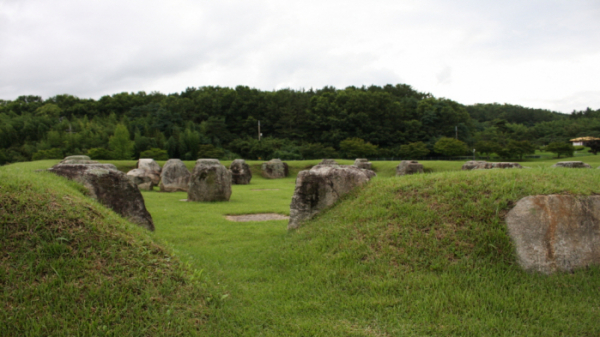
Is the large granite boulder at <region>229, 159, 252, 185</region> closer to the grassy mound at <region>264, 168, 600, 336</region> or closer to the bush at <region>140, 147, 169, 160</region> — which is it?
the grassy mound at <region>264, 168, 600, 336</region>

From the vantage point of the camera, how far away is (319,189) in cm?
695

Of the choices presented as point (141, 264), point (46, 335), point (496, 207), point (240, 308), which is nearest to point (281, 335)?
point (240, 308)

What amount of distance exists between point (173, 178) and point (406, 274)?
14.8m

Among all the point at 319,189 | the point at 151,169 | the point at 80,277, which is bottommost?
the point at 80,277

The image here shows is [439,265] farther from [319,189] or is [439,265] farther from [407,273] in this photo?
[319,189]

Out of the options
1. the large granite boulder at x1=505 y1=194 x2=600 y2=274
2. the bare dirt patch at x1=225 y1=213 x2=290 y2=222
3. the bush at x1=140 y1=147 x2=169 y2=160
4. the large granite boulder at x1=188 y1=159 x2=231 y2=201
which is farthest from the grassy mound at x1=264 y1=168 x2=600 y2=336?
the bush at x1=140 y1=147 x2=169 y2=160

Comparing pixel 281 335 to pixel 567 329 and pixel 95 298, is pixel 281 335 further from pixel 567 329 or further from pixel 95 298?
pixel 567 329

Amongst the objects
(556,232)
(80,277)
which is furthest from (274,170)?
(80,277)

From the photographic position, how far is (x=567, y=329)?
353cm

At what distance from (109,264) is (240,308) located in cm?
150

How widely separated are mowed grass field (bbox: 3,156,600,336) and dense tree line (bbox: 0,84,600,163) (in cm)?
3782

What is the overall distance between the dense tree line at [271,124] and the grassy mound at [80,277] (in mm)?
38658

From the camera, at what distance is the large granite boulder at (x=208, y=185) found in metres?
13.3

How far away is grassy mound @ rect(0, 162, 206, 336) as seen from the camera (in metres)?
3.17
